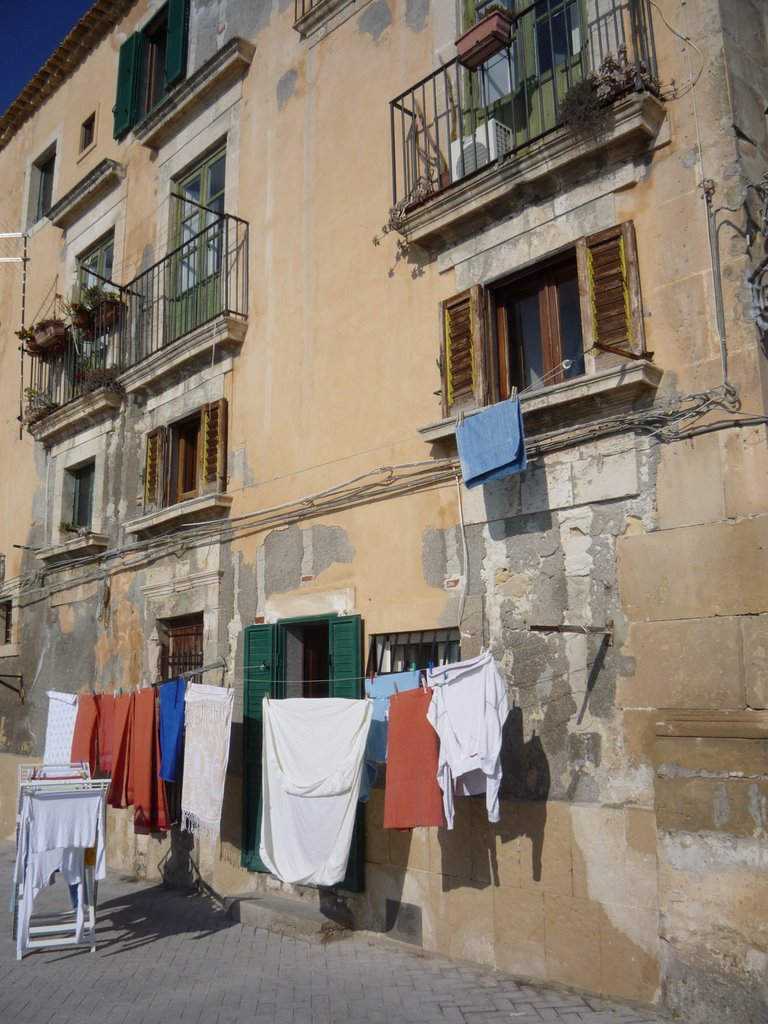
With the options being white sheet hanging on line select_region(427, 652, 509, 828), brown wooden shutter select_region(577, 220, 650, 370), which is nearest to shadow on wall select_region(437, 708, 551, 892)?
white sheet hanging on line select_region(427, 652, 509, 828)

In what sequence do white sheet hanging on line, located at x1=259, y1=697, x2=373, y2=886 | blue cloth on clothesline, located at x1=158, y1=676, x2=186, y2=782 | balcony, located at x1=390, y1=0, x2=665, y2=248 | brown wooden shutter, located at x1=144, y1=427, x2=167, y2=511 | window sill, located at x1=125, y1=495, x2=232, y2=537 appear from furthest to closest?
1. brown wooden shutter, located at x1=144, y1=427, x2=167, y2=511
2. window sill, located at x1=125, y1=495, x2=232, y2=537
3. blue cloth on clothesline, located at x1=158, y1=676, x2=186, y2=782
4. white sheet hanging on line, located at x1=259, y1=697, x2=373, y2=886
5. balcony, located at x1=390, y1=0, x2=665, y2=248

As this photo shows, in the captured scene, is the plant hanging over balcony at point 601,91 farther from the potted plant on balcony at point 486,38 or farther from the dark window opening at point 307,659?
the dark window opening at point 307,659

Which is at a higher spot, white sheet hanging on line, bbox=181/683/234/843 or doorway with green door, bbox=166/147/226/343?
doorway with green door, bbox=166/147/226/343

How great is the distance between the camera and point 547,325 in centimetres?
734

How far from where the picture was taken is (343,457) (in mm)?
8836

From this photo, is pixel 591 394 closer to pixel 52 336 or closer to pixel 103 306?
pixel 103 306

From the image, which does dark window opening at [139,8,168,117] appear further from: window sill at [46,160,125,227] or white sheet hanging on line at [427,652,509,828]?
white sheet hanging on line at [427,652,509,828]

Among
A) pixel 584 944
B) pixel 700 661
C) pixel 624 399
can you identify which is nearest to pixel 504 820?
pixel 584 944

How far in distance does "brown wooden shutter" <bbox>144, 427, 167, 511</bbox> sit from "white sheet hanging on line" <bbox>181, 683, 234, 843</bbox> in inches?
129

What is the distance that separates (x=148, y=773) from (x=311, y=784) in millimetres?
2391

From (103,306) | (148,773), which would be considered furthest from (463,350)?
(103,306)

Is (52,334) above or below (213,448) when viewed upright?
above

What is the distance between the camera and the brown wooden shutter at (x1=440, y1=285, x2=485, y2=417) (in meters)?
7.54

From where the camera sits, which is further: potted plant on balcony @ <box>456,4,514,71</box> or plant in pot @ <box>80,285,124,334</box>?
plant in pot @ <box>80,285,124,334</box>
